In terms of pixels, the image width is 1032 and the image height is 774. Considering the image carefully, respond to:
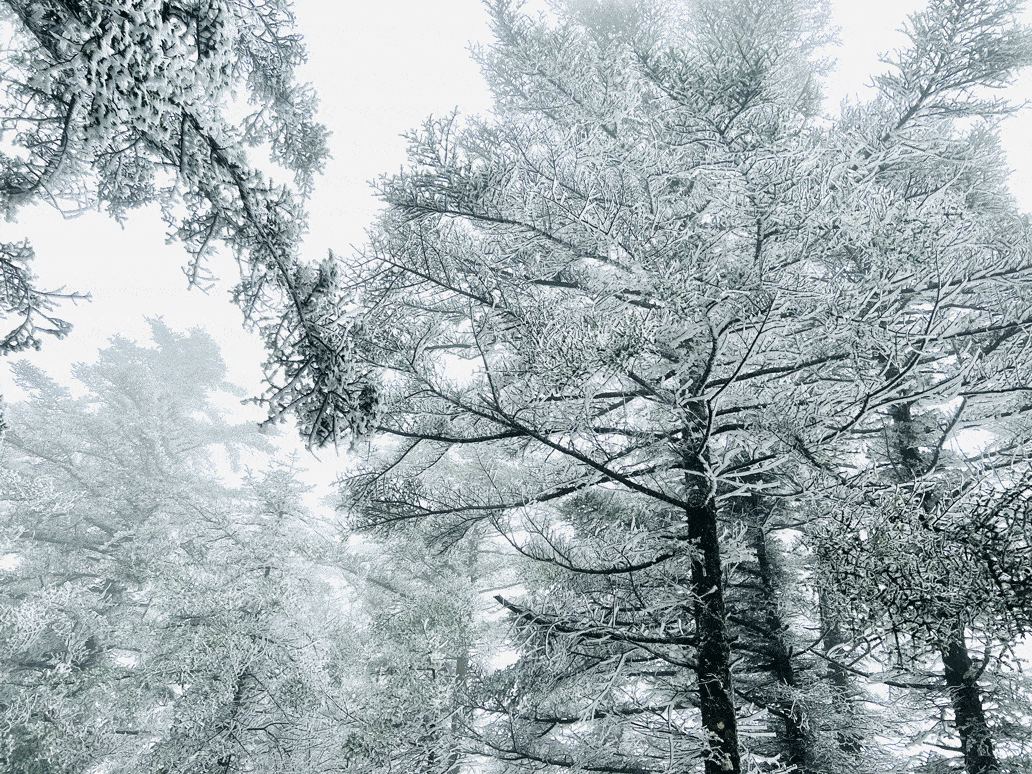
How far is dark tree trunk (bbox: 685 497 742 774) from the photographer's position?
3850 mm

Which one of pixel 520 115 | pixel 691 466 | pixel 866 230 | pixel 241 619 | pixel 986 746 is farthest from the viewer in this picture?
pixel 520 115

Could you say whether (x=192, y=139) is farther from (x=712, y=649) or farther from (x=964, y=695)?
(x=964, y=695)

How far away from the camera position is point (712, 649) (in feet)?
13.7

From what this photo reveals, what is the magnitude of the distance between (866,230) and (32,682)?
15.1 metres

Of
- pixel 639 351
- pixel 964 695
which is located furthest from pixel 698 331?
pixel 964 695

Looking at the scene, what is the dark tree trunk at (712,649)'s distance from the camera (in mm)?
3850

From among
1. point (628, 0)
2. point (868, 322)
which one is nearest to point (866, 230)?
point (868, 322)

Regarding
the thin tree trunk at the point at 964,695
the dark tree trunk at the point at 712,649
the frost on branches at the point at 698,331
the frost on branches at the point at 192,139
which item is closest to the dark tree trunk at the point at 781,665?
the frost on branches at the point at 698,331

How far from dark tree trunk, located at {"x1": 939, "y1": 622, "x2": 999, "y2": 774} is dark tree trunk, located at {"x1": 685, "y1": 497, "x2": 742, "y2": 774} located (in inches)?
130

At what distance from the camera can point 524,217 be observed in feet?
15.7

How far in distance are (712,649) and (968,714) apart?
4242 mm

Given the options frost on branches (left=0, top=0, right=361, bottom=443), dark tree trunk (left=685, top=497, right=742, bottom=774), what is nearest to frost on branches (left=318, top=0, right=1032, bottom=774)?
dark tree trunk (left=685, top=497, right=742, bottom=774)

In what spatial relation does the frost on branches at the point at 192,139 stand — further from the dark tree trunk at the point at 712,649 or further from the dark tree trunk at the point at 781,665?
the dark tree trunk at the point at 781,665

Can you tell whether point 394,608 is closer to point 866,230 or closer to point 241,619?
point 241,619
